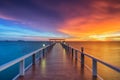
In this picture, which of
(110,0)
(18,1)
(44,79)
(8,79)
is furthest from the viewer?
(8,79)

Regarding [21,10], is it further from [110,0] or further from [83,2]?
[110,0]

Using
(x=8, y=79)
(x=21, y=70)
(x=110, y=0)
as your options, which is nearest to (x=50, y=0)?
(x=110, y=0)

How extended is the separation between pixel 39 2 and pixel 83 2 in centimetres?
357

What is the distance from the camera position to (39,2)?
14.3 metres

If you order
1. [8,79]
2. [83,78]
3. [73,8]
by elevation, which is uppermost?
[73,8]

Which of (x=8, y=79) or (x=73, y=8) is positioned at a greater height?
(x=73, y=8)

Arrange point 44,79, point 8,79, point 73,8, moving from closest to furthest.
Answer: point 44,79 → point 73,8 → point 8,79

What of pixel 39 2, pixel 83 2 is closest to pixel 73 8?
pixel 83 2

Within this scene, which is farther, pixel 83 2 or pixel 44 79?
pixel 83 2

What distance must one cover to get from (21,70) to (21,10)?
34.2ft

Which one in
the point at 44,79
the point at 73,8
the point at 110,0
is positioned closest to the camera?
the point at 44,79

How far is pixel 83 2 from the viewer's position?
45.2 ft

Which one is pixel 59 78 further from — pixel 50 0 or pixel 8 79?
pixel 8 79

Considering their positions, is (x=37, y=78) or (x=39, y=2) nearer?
(x=37, y=78)
